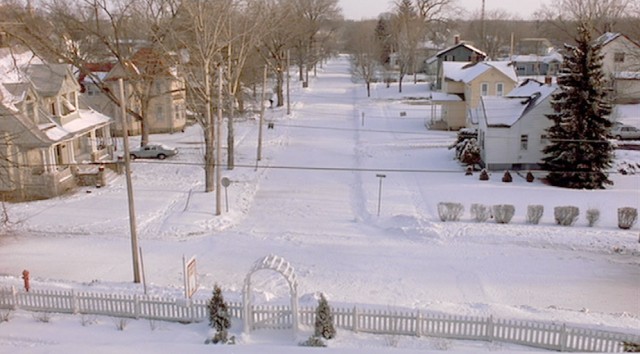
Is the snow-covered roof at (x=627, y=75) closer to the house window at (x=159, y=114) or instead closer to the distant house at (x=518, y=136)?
the distant house at (x=518, y=136)

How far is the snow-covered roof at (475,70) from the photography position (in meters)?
47.2

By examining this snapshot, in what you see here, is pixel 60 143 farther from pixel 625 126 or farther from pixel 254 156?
pixel 625 126

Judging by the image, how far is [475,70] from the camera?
48312 mm

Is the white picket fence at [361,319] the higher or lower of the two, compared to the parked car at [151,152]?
lower

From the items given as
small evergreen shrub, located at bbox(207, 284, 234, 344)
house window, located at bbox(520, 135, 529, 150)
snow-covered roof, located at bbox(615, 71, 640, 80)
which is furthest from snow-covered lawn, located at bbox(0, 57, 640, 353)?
snow-covered roof, located at bbox(615, 71, 640, 80)

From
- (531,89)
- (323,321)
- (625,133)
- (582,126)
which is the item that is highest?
(531,89)

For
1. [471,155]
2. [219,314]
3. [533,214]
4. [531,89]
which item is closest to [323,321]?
[219,314]

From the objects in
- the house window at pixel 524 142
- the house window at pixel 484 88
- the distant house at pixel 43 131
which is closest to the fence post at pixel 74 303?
the distant house at pixel 43 131

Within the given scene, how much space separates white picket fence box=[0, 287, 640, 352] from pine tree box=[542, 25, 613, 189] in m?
17.4

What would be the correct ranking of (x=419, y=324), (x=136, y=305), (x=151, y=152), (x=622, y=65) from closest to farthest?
→ (x=419, y=324) → (x=136, y=305) → (x=151, y=152) → (x=622, y=65)

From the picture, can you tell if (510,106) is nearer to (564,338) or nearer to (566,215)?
(566,215)

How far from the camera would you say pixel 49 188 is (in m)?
27.1

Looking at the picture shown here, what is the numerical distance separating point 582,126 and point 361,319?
807 inches

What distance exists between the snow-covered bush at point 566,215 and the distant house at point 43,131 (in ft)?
61.5
